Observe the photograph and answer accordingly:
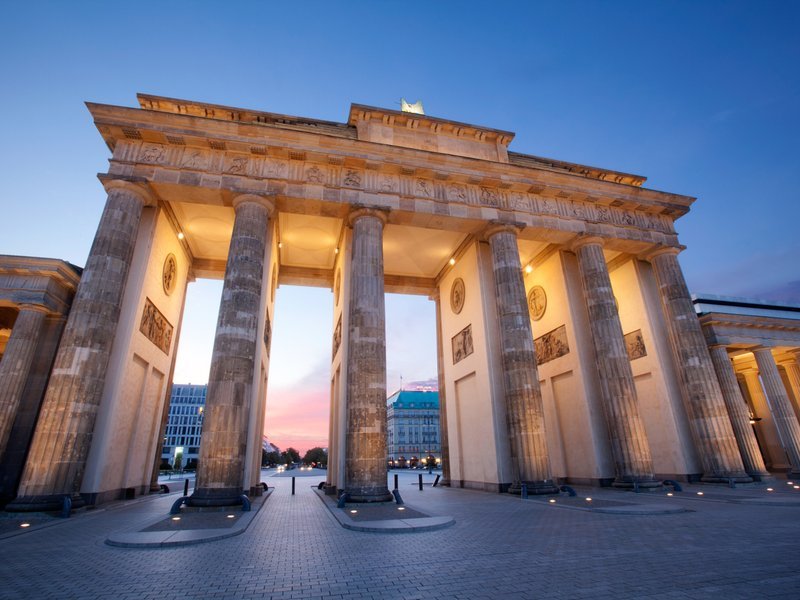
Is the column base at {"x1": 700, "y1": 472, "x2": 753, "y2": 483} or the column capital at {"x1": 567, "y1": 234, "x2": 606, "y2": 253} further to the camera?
the column capital at {"x1": 567, "y1": 234, "x2": 606, "y2": 253}

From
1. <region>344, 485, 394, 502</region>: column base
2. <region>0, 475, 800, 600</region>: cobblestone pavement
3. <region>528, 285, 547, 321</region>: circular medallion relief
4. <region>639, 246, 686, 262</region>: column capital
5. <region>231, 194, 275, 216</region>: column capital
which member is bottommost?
<region>0, 475, 800, 600</region>: cobblestone pavement

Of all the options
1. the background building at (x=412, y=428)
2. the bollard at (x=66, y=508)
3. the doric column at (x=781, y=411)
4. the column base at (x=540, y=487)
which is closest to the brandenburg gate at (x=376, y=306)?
the column base at (x=540, y=487)

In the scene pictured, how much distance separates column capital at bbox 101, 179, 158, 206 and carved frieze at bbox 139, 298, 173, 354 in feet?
14.1

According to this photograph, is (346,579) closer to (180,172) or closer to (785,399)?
(180,172)

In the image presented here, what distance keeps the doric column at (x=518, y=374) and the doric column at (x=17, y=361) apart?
18108 millimetres

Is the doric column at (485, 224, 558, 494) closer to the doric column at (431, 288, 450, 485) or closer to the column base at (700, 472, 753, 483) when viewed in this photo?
the doric column at (431, 288, 450, 485)

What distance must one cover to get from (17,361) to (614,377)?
77.4 ft

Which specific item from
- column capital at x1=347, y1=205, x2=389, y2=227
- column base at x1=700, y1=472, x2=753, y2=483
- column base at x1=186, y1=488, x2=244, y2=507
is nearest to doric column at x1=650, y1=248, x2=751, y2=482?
column base at x1=700, y1=472, x2=753, y2=483

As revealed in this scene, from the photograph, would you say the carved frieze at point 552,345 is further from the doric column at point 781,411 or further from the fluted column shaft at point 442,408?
the doric column at point 781,411

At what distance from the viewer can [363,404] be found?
14.4 m

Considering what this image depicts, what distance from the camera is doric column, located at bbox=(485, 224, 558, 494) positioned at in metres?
15.7

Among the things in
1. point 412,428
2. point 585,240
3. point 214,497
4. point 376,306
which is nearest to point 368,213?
point 376,306

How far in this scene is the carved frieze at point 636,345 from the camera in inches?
841

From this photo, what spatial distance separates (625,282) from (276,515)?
2153 cm
